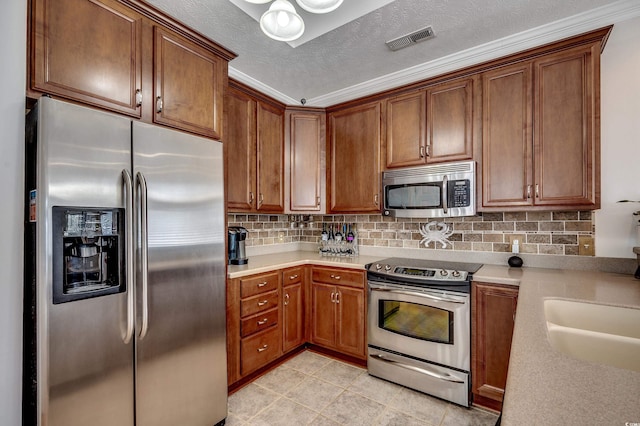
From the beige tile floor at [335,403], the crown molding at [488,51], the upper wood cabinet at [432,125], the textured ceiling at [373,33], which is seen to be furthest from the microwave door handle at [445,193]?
the beige tile floor at [335,403]

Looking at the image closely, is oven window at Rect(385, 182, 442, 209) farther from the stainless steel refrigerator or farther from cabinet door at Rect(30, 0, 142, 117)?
cabinet door at Rect(30, 0, 142, 117)

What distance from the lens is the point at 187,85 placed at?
193 centimetres

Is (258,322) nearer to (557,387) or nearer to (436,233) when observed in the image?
(436,233)

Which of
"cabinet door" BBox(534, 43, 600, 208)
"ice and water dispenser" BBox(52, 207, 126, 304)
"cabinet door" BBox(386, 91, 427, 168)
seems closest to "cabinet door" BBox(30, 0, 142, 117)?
"ice and water dispenser" BBox(52, 207, 126, 304)

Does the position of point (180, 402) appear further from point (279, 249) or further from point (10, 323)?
point (279, 249)

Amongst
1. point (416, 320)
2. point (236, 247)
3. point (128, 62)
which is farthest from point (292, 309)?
point (128, 62)

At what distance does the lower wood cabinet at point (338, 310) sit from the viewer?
107 inches

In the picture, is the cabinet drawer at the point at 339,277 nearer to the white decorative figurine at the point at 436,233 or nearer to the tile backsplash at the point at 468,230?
the tile backsplash at the point at 468,230

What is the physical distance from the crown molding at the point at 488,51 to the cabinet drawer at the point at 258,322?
2123mm

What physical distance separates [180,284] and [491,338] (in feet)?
6.66

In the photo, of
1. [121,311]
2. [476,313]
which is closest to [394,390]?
[476,313]

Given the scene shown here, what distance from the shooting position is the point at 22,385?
4.62 ft

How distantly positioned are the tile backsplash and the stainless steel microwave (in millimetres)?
366

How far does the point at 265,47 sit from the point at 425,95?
1.39 meters
